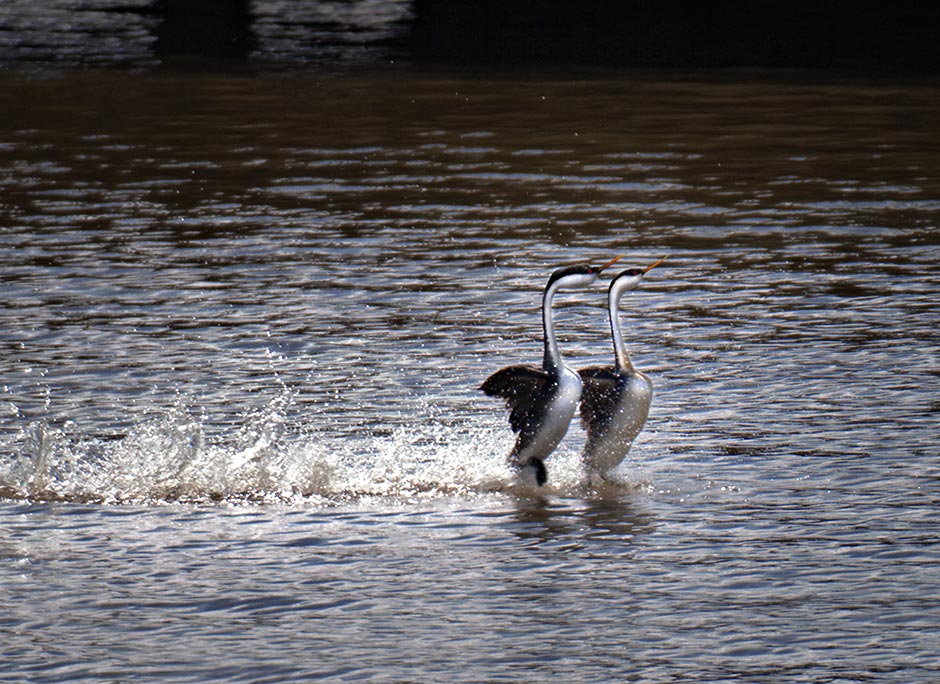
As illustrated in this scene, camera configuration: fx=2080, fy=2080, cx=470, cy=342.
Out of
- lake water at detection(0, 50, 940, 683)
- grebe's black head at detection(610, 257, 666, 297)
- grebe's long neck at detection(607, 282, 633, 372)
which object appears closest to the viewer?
lake water at detection(0, 50, 940, 683)

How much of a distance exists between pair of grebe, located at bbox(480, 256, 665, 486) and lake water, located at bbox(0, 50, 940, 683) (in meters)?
0.16

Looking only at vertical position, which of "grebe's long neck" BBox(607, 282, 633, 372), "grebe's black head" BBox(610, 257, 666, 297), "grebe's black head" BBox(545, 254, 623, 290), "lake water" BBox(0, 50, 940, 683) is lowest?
"lake water" BBox(0, 50, 940, 683)

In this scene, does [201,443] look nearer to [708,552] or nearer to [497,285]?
[708,552]

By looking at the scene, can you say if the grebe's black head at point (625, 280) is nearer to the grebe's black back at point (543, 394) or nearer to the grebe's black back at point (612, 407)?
the grebe's black back at point (612, 407)

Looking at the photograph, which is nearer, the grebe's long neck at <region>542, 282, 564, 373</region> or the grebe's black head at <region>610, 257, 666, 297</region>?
the grebe's long neck at <region>542, 282, 564, 373</region>

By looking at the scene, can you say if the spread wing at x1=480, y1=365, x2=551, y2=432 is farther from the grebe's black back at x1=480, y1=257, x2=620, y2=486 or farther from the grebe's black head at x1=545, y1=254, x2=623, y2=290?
the grebe's black head at x1=545, y1=254, x2=623, y2=290

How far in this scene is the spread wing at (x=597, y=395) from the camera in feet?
27.9

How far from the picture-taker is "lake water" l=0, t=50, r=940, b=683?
268 inches

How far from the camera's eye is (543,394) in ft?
27.6

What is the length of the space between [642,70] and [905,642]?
1945 cm

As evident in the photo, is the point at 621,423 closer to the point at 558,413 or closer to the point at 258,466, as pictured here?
the point at 558,413

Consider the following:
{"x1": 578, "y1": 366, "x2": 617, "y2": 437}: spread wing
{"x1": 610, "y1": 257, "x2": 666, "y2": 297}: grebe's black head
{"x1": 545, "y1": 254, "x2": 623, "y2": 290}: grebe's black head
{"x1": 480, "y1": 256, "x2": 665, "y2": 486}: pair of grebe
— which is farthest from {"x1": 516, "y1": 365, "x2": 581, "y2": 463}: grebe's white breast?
{"x1": 610, "y1": 257, "x2": 666, "y2": 297}: grebe's black head

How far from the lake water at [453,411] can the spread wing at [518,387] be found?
1.00ft

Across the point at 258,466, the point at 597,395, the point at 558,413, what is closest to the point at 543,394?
the point at 558,413
